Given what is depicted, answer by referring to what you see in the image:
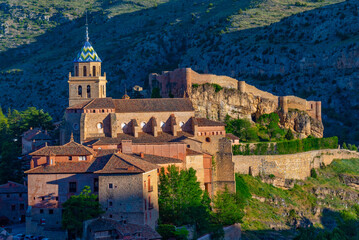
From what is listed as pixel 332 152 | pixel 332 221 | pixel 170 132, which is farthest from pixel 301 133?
pixel 170 132

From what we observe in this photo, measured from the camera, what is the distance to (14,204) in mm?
77562

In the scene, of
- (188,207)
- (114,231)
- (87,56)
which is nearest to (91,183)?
(114,231)

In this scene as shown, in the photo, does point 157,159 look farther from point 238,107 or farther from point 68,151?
point 238,107

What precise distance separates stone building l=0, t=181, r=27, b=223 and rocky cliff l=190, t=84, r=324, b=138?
77.8 feet

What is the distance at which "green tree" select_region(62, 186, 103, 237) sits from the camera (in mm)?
65688

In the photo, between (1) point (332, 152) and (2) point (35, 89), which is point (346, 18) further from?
(2) point (35, 89)

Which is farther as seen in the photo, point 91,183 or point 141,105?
point 141,105

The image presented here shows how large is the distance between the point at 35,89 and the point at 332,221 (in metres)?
78.3

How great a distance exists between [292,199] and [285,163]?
4.56 meters

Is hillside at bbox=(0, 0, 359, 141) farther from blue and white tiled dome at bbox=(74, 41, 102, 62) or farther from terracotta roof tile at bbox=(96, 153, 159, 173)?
terracotta roof tile at bbox=(96, 153, 159, 173)

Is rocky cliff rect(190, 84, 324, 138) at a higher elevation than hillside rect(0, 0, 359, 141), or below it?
below

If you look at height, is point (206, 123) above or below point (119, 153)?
above

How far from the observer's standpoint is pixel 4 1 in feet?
648

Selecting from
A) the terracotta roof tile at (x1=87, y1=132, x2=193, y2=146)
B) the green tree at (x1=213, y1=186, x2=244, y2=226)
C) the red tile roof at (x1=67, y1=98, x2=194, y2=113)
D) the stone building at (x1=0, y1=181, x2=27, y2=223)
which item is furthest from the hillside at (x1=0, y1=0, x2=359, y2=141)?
the stone building at (x1=0, y1=181, x2=27, y2=223)
